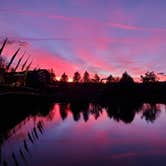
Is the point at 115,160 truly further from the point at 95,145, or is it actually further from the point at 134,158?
the point at 95,145

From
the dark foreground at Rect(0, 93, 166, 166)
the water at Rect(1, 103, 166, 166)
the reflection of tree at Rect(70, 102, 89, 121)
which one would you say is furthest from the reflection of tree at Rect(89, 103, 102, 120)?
the water at Rect(1, 103, 166, 166)

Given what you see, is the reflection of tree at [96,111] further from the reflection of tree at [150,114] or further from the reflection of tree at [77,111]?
the reflection of tree at [150,114]

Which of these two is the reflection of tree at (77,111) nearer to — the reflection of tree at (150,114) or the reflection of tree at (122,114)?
the reflection of tree at (122,114)

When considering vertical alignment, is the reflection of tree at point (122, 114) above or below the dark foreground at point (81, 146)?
above

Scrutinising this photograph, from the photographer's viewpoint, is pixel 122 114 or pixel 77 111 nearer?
pixel 122 114

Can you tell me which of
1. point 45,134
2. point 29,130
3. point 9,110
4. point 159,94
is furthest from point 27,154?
point 159,94

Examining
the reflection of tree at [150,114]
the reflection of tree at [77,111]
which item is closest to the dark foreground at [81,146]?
Result: the reflection of tree at [77,111]

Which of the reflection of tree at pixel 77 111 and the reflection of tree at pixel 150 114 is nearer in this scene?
the reflection of tree at pixel 150 114

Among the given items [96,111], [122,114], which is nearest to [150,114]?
[122,114]

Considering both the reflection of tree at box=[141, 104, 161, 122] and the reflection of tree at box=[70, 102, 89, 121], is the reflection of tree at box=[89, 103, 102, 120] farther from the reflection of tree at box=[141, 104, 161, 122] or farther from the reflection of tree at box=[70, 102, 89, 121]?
the reflection of tree at box=[141, 104, 161, 122]

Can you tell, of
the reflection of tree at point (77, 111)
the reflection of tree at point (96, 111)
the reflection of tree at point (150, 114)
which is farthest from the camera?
the reflection of tree at point (96, 111)

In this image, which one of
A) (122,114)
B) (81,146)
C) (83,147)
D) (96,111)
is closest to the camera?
(83,147)

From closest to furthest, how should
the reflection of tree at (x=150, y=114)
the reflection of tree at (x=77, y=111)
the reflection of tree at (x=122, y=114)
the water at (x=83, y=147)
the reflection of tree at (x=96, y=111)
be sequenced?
the water at (x=83, y=147), the reflection of tree at (x=122, y=114), the reflection of tree at (x=150, y=114), the reflection of tree at (x=77, y=111), the reflection of tree at (x=96, y=111)

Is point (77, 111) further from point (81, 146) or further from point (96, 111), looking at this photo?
point (81, 146)
